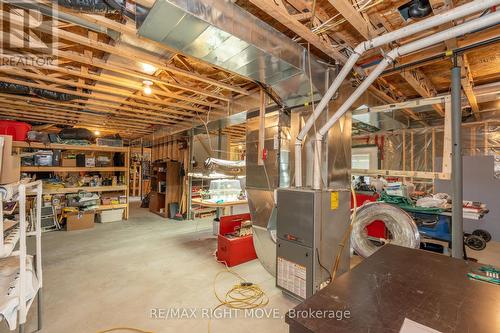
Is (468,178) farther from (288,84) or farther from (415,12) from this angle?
(288,84)

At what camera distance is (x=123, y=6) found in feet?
5.19

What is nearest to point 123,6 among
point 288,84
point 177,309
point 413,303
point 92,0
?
point 92,0

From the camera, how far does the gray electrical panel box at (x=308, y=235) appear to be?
2.10 meters

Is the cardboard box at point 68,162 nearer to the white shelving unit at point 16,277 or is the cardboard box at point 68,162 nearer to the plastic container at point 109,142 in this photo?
the plastic container at point 109,142

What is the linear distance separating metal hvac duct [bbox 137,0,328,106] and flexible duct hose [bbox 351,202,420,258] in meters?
1.58

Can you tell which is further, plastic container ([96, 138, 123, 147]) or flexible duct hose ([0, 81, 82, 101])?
plastic container ([96, 138, 123, 147])

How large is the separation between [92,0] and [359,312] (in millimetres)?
2385

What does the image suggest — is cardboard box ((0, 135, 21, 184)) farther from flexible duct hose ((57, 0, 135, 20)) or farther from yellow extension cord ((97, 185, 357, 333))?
yellow extension cord ((97, 185, 357, 333))

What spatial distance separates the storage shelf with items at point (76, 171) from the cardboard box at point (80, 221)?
0.03m

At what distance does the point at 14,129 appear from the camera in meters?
4.86

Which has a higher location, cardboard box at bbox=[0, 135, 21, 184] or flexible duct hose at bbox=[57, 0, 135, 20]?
flexible duct hose at bbox=[57, 0, 135, 20]

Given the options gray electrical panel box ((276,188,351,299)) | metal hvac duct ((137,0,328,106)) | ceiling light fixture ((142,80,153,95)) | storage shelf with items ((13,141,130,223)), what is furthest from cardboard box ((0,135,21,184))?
storage shelf with items ((13,141,130,223))

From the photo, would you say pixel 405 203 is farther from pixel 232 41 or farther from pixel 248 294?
pixel 232 41

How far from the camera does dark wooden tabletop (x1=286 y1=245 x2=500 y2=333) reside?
87cm
